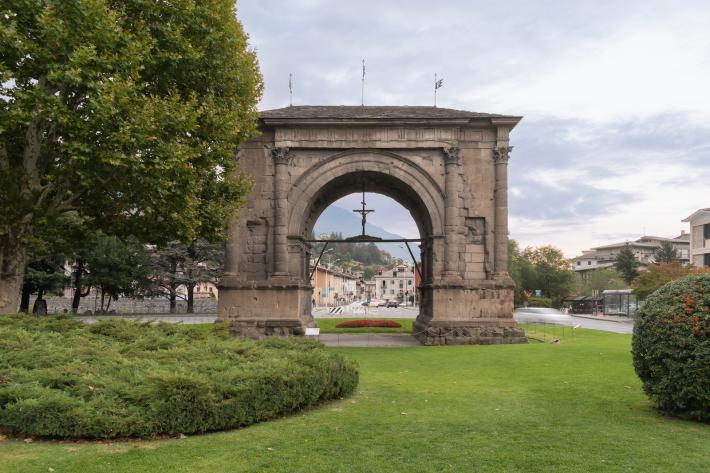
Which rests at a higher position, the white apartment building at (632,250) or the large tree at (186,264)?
the white apartment building at (632,250)

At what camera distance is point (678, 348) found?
25.9 ft

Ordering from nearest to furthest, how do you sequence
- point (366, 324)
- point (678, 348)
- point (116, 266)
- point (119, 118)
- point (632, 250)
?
point (678, 348), point (119, 118), point (366, 324), point (116, 266), point (632, 250)

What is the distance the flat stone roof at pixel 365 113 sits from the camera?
2117 cm

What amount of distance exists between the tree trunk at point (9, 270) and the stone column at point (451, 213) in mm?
13529

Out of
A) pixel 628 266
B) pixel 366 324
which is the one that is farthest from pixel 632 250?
pixel 366 324

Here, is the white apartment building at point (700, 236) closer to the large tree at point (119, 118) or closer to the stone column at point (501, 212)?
the stone column at point (501, 212)

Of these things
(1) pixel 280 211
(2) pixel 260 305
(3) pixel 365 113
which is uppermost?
(3) pixel 365 113

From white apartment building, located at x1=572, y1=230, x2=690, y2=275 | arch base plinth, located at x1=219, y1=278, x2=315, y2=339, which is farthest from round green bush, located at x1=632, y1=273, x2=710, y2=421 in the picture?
white apartment building, located at x1=572, y1=230, x2=690, y2=275

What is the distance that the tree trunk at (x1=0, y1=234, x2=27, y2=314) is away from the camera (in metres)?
14.4

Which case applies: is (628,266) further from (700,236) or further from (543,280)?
(700,236)

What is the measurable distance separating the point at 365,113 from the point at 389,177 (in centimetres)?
263

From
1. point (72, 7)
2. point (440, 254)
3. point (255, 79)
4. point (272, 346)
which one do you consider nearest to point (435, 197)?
point (440, 254)

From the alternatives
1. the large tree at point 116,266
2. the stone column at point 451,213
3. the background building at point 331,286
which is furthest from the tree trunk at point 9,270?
the background building at point 331,286

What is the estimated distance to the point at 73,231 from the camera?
16547 mm
